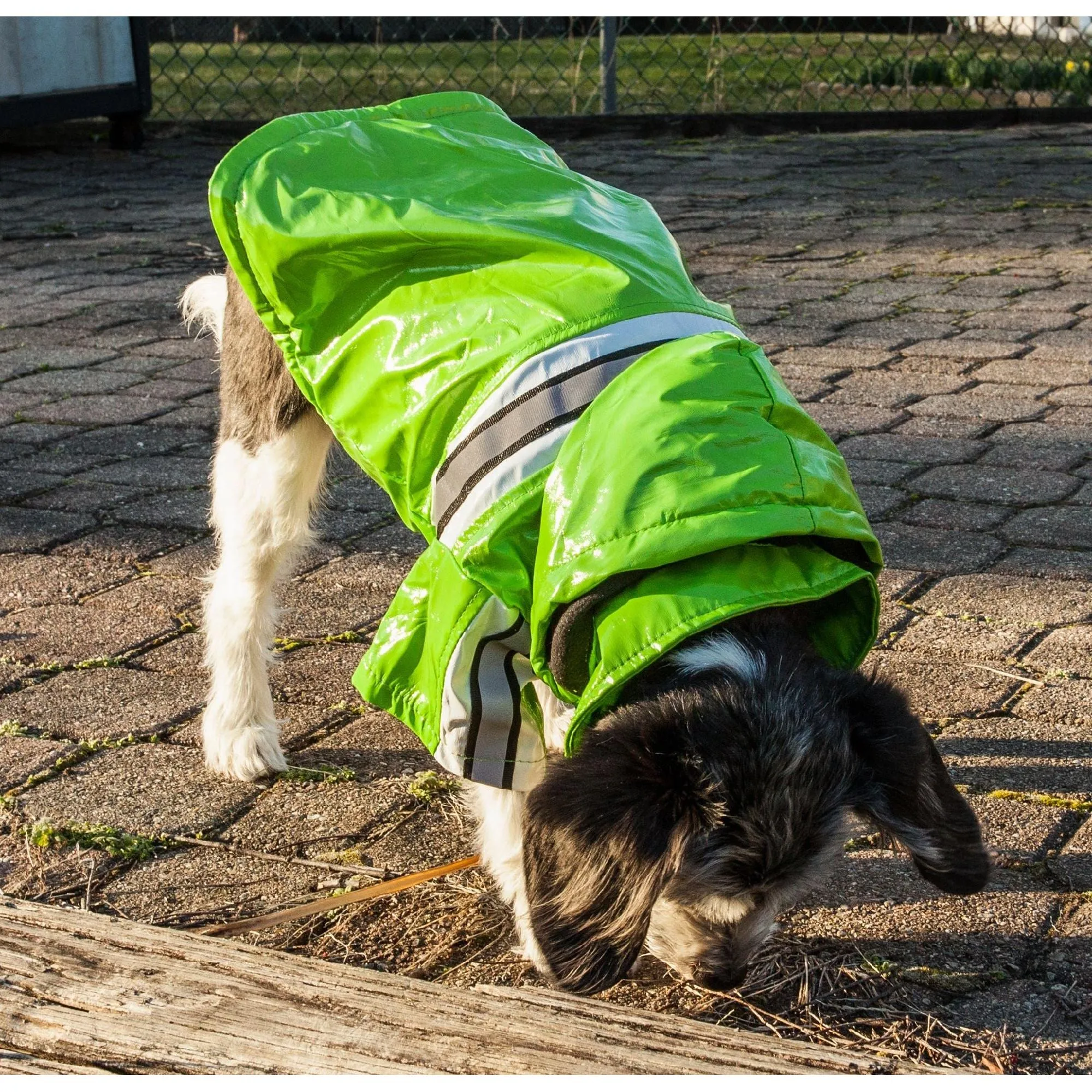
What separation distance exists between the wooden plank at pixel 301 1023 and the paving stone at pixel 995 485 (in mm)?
2939

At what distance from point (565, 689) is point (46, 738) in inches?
62.8

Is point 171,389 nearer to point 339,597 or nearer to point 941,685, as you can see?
point 339,597

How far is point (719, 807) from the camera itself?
91.7 inches

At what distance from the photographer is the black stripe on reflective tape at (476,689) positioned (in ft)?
8.96

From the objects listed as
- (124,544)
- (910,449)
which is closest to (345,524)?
(124,544)

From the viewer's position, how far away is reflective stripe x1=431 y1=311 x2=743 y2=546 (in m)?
2.72

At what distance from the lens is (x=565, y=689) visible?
2.62m

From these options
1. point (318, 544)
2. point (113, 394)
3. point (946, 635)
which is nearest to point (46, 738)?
point (318, 544)

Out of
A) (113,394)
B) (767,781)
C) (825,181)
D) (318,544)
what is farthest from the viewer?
(825,181)

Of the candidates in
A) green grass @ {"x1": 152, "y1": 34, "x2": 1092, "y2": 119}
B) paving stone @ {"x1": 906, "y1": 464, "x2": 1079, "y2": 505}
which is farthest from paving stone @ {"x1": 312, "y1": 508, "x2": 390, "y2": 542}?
green grass @ {"x1": 152, "y1": 34, "x2": 1092, "y2": 119}

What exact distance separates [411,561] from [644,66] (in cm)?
1100

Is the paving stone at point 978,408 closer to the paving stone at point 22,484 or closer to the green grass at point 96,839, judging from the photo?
the paving stone at point 22,484

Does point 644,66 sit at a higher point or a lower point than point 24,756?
A: higher

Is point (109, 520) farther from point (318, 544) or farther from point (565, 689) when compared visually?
point (565, 689)
